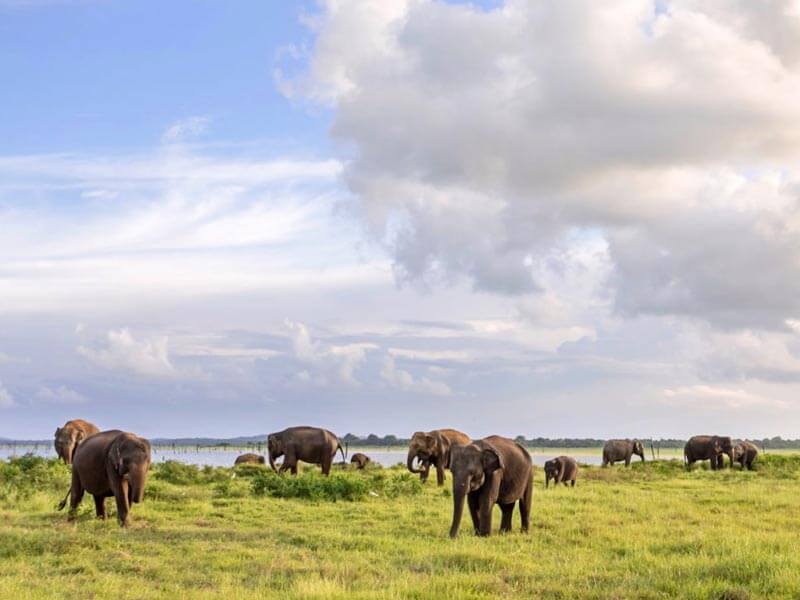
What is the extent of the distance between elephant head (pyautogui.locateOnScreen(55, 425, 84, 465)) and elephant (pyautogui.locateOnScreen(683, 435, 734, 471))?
1412 inches

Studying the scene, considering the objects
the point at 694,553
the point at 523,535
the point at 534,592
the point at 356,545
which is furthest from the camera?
the point at 523,535

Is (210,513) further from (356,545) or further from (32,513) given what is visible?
(356,545)

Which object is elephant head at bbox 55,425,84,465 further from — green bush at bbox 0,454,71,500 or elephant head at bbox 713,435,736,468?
elephant head at bbox 713,435,736,468

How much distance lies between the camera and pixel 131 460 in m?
19.1

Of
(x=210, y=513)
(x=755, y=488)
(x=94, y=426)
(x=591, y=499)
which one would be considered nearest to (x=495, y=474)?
(x=210, y=513)

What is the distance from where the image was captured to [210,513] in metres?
23.5

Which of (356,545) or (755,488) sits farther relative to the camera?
(755,488)

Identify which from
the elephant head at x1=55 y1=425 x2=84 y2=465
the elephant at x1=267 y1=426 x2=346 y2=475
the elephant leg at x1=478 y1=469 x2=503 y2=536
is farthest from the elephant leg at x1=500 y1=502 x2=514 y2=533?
the elephant head at x1=55 y1=425 x2=84 y2=465

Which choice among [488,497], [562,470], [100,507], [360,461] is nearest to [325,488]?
[100,507]

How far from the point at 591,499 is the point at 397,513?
25.3 ft

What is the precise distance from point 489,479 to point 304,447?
21.3 meters

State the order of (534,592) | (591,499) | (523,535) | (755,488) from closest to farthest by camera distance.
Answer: (534,592) → (523,535) → (591,499) → (755,488)

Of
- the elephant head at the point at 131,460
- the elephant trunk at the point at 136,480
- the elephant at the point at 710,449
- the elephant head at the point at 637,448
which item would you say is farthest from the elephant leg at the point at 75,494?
the elephant head at the point at 637,448

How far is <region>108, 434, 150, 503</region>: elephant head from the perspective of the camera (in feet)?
62.5
